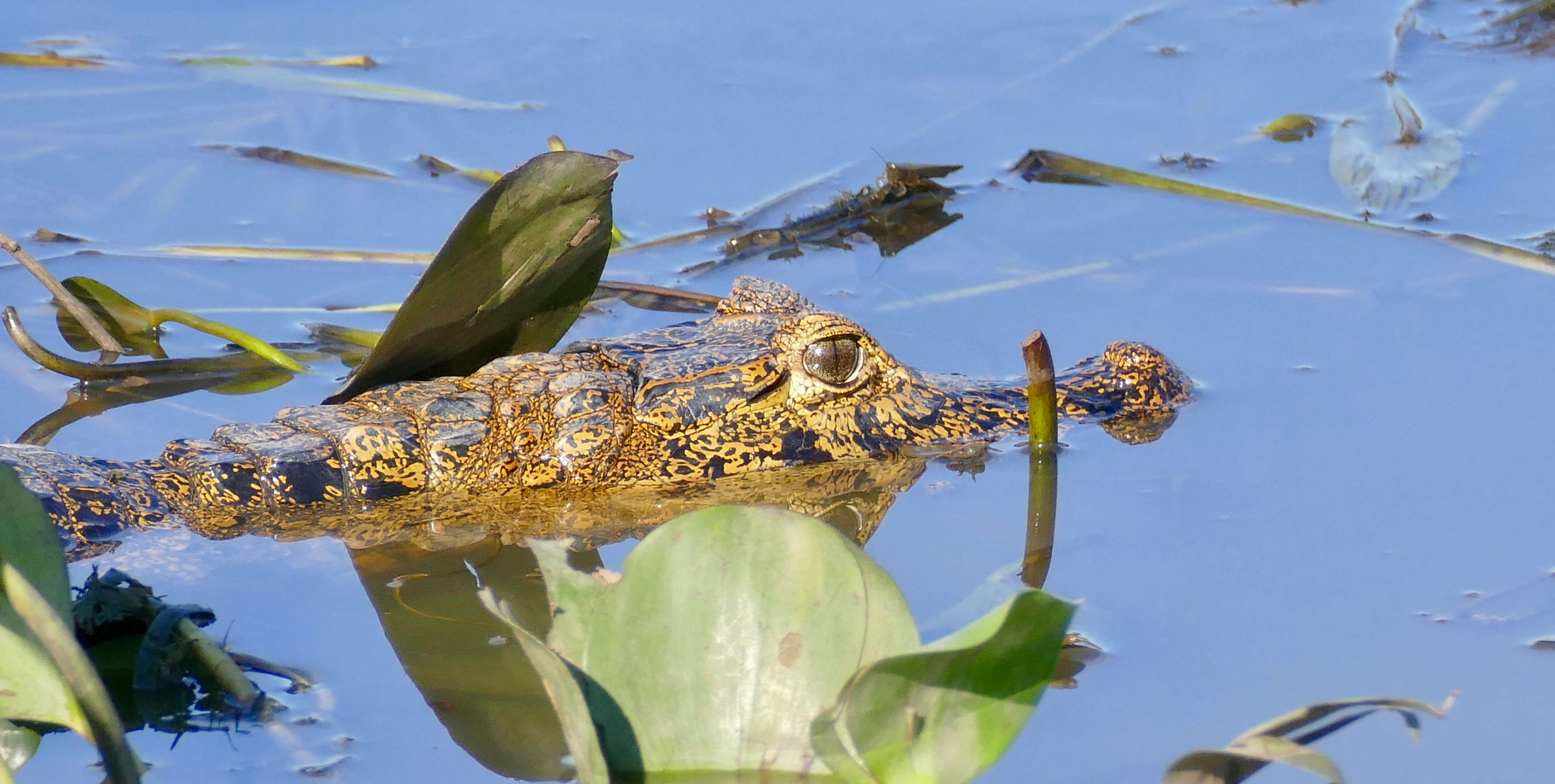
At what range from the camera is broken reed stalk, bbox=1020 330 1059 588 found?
3.87 meters

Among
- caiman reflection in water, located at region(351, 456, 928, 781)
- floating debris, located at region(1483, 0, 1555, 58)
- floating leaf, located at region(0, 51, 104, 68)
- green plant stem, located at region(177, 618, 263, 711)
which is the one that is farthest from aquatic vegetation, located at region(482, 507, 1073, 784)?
floating debris, located at region(1483, 0, 1555, 58)

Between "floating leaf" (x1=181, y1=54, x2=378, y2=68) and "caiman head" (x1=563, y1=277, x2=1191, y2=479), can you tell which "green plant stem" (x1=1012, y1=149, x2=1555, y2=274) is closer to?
"caiman head" (x1=563, y1=277, x2=1191, y2=479)

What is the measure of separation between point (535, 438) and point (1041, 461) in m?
1.42

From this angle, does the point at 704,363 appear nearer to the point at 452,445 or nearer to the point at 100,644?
the point at 452,445

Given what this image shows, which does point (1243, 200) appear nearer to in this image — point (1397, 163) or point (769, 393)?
point (1397, 163)

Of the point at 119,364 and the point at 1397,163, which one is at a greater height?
the point at 1397,163

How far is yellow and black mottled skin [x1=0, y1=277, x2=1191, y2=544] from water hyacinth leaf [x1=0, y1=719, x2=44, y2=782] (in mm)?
1222

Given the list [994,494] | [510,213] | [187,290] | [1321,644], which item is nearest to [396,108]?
[187,290]

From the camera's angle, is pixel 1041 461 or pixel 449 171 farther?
pixel 449 171

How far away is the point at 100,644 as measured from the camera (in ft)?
11.4

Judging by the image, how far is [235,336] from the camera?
526 cm

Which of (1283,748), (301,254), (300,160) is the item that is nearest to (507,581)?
(1283,748)

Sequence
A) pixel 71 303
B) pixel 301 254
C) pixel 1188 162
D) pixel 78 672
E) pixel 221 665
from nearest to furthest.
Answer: pixel 78 672 → pixel 221 665 → pixel 71 303 → pixel 301 254 → pixel 1188 162

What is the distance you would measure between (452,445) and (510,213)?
0.62 m
